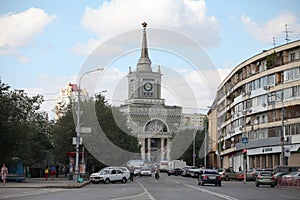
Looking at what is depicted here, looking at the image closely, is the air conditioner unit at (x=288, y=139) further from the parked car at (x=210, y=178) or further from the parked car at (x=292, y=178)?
the parked car at (x=210, y=178)

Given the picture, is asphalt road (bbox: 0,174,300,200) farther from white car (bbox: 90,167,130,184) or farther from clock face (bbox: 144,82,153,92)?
clock face (bbox: 144,82,153,92)

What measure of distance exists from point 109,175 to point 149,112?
105706mm

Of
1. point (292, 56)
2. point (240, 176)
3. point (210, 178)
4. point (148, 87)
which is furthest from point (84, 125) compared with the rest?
point (148, 87)

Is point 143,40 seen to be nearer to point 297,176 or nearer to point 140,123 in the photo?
point 140,123

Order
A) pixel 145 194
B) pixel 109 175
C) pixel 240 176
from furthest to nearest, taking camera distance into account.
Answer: pixel 240 176
pixel 109 175
pixel 145 194

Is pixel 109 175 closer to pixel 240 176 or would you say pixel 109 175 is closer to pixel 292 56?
pixel 240 176

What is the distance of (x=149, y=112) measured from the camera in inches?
6388

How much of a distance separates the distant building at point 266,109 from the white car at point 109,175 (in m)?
13.7

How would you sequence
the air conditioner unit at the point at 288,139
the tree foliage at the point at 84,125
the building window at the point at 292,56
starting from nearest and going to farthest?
the tree foliage at the point at 84,125
the air conditioner unit at the point at 288,139
the building window at the point at 292,56

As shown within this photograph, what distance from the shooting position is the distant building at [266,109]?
75.2 meters

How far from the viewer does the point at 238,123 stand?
98375mm

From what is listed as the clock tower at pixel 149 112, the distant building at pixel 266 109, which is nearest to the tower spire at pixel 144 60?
the clock tower at pixel 149 112

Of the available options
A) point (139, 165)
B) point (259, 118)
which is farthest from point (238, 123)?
point (139, 165)

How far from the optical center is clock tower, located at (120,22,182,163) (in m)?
160
